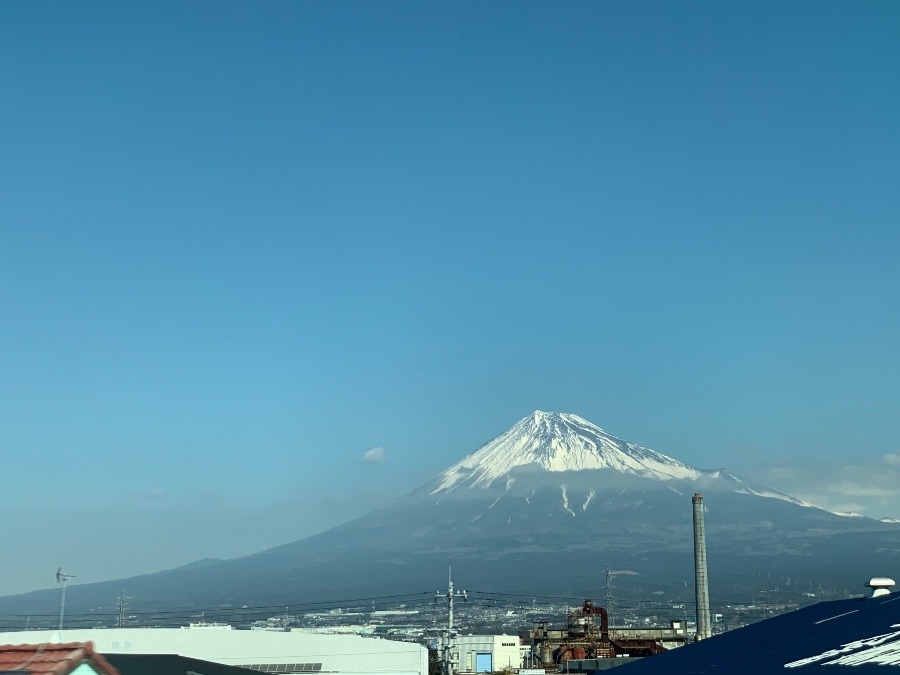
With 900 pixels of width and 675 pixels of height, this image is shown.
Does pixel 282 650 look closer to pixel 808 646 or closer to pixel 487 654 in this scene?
pixel 487 654

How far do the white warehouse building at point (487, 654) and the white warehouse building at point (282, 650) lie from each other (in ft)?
74.0

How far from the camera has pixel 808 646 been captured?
20.7 metres

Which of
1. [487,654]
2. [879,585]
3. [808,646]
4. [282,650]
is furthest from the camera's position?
[487,654]

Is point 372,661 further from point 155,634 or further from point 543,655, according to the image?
point 543,655

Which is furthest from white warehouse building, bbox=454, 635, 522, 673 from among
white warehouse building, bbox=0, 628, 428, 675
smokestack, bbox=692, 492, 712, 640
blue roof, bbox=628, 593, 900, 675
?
blue roof, bbox=628, 593, 900, 675

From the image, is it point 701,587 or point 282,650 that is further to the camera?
point 701,587

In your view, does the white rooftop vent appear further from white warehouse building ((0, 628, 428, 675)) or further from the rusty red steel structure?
the rusty red steel structure

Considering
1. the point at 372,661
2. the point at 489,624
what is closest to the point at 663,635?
the point at 372,661

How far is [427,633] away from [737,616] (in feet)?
160

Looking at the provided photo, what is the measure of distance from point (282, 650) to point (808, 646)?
145ft

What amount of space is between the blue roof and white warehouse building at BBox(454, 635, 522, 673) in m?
60.4

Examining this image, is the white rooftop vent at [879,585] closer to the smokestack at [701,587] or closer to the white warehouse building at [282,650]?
the white warehouse building at [282,650]

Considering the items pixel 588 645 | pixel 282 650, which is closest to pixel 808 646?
pixel 282 650

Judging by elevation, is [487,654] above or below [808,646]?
below
